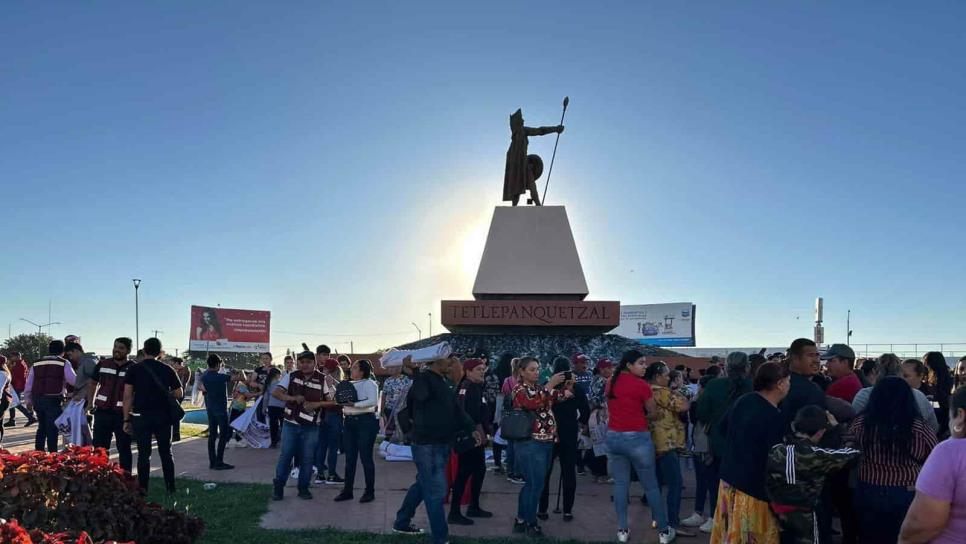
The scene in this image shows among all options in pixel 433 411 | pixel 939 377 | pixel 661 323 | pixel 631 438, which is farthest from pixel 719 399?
pixel 661 323

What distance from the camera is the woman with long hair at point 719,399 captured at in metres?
6.03

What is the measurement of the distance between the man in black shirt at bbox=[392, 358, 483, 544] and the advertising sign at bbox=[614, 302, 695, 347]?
58.4 metres

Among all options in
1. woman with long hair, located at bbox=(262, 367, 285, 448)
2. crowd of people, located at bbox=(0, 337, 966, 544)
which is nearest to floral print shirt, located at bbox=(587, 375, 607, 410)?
crowd of people, located at bbox=(0, 337, 966, 544)

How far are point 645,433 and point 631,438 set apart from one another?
0.13 metres

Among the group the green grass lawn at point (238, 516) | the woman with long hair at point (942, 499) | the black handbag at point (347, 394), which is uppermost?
the woman with long hair at point (942, 499)

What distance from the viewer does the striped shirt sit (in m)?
4.18

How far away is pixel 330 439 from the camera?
895 cm

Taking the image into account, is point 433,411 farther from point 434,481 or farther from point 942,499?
point 942,499

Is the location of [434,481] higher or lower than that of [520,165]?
lower

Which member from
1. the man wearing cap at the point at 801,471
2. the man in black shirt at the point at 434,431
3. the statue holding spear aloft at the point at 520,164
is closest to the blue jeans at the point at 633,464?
the man in black shirt at the point at 434,431

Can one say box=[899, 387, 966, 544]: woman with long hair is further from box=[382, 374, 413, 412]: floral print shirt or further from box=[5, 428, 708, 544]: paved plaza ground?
box=[382, 374, 413, 412]: floral print shirt

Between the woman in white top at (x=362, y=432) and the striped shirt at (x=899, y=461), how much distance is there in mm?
4943

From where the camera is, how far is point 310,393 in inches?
311

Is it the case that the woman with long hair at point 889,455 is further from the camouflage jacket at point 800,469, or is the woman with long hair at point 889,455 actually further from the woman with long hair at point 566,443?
the woman with long hair at point 566,443
